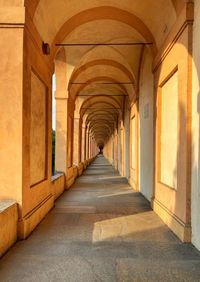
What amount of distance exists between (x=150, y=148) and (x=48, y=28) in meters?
4.52

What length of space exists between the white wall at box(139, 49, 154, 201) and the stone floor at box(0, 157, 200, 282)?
7.67ft

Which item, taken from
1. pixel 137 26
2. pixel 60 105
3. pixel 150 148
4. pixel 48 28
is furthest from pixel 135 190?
pixel 48 28

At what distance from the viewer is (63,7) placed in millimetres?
7598

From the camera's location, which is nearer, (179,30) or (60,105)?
(179,30)

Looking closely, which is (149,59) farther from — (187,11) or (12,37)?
(12,37)

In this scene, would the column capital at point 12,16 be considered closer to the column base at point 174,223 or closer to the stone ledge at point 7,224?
the stone ledge at point 7,224

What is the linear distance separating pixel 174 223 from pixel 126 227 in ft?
3.23

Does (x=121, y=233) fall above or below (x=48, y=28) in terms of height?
below

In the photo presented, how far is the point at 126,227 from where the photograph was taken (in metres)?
6.26

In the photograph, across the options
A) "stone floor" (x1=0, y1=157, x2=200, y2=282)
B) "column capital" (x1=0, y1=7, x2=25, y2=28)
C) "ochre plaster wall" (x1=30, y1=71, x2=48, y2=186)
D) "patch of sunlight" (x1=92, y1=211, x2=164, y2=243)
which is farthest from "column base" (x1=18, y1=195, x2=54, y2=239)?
"column capital" (x1=0, y1=7, x2=25, y2=28)

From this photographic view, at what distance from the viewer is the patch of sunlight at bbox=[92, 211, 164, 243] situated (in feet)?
18.2

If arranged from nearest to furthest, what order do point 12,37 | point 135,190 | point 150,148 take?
point 12,37 → point 150,148 → point 135,190

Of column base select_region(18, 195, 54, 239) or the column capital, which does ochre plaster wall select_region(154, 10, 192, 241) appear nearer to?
column base select_region(18, 195, 54, 239)

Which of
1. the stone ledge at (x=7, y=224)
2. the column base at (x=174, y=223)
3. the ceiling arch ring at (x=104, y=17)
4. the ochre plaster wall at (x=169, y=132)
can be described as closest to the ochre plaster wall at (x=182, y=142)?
the column base at (x=174, y=223)
